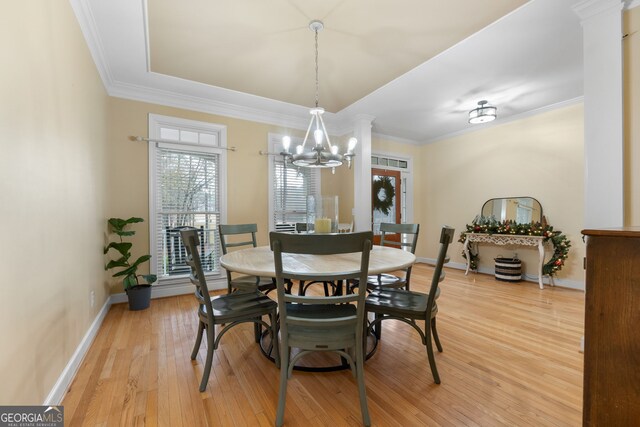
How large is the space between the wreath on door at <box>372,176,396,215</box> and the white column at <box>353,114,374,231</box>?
3.38 ft

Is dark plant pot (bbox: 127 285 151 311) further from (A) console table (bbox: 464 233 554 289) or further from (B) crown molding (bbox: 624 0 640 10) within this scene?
(B) crown molding (bbox: 624 0 640 10)

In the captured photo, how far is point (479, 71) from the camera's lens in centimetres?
309

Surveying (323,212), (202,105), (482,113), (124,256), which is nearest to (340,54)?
(323,212)

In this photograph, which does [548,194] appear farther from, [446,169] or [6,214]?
[6,214]

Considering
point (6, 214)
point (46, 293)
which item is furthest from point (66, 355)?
point (6, 214)

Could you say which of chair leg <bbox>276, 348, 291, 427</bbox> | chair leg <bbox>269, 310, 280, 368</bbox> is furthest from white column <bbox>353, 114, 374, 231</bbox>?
chair leg <bbox>276, 348, 291, 427</bbox>

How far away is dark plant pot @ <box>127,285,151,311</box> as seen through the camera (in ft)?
10.1

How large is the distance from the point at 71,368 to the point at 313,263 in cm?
174

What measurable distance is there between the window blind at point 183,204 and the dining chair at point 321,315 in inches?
110

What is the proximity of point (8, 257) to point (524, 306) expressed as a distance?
14.2 ft

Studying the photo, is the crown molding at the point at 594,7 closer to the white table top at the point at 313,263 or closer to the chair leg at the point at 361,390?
the white table top at the point at 313,263

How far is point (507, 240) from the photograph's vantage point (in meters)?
A: 4.33

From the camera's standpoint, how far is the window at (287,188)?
14.3 feet

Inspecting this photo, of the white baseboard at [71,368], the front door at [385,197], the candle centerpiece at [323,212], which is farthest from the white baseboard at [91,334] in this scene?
the front door at [385,197]
